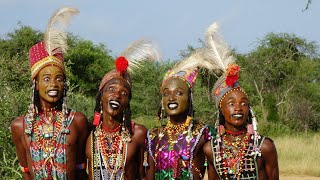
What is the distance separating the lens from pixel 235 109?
4.65 meters

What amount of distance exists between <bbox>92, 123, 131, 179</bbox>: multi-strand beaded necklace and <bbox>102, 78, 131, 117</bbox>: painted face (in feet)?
0.70

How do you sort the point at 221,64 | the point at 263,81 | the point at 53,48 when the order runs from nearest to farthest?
1. the point at 53,48
2. the point at 221,64
3. the point at 263,81

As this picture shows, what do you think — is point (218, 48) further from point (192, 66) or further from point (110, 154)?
point (110, 154)

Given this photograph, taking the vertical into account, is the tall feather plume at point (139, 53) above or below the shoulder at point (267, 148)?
above

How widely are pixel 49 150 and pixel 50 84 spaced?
1.86 feet

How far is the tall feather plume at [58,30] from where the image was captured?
4949 millimetres

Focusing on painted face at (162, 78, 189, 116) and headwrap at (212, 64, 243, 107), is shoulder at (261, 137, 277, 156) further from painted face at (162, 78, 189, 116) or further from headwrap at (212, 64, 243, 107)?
painted face at (162, 78, 189, 116)

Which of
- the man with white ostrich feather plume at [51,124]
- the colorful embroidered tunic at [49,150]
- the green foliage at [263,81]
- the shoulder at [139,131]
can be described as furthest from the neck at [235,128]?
the green foliage at [263,81]

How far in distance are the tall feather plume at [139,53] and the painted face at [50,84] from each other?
2.34 feet

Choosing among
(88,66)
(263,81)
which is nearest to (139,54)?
(263,81)

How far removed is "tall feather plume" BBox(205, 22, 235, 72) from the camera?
16.5ft

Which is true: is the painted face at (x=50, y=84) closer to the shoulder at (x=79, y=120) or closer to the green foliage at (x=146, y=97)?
the shoulder at (x=79, y=120)

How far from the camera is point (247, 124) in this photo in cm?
478

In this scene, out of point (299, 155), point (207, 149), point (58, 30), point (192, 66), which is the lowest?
point (207, 149)
